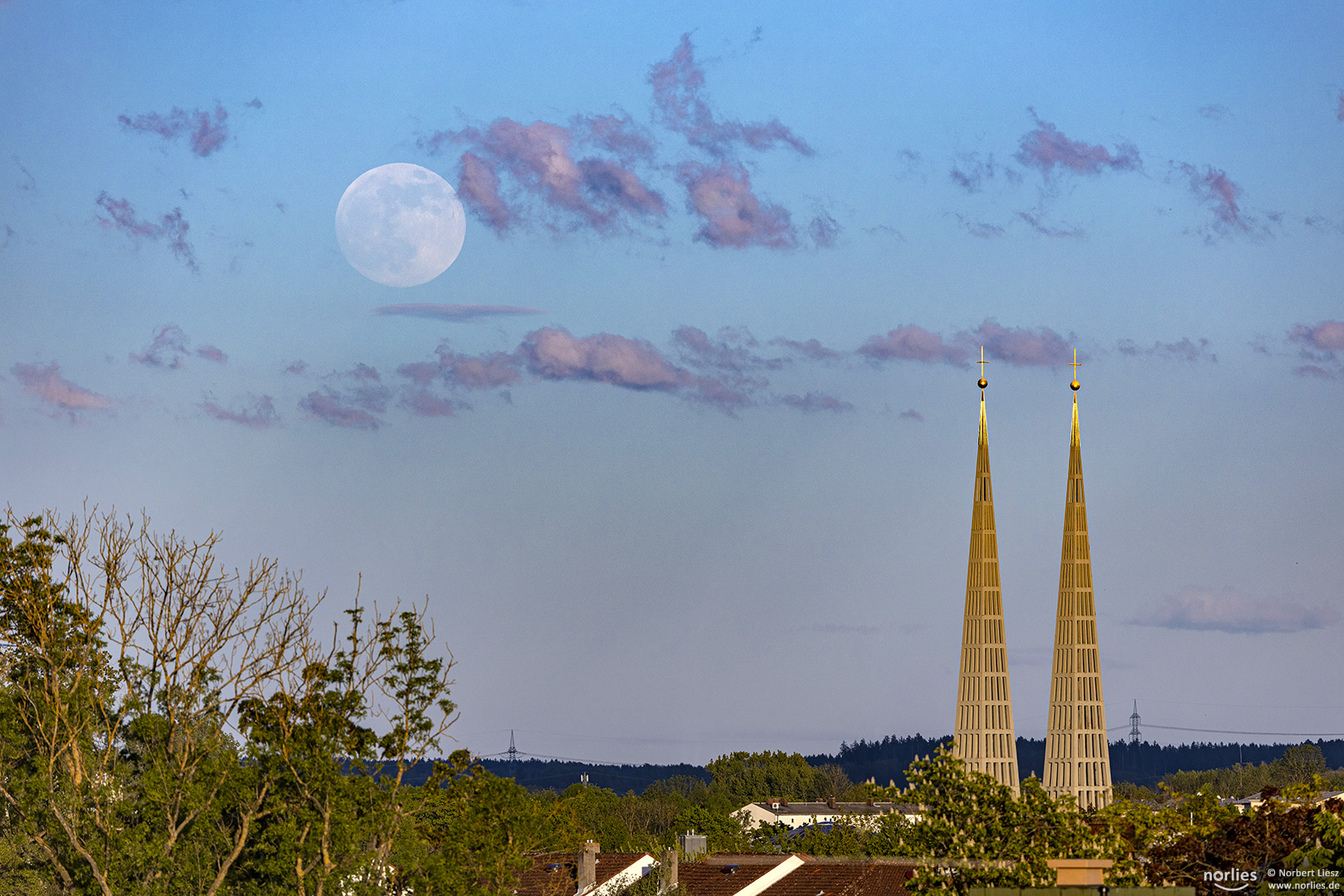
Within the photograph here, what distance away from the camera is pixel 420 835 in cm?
4491

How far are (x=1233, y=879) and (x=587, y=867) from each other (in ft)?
95.2

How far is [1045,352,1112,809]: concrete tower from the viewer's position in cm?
9694

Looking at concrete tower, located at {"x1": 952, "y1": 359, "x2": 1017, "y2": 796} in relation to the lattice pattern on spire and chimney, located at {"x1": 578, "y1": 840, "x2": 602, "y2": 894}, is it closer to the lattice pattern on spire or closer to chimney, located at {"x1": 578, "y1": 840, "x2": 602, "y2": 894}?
the lattice pattern on spire

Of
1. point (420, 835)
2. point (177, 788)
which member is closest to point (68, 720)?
point (177, 788)

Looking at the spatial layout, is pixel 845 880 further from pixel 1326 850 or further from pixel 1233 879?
pixel 1326 850

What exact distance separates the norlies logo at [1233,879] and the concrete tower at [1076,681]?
57901 mm

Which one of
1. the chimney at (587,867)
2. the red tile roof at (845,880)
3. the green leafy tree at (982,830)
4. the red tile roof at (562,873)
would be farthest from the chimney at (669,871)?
the green leafy tree at (982,830)

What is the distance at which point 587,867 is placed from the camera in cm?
6184

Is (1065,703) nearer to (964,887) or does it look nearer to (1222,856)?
(1222,856)

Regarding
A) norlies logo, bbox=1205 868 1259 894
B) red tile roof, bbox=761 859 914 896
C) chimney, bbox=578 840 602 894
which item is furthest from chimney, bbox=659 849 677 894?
norlies logo, bbox=1205 868 1259 894

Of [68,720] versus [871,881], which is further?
[871,881]

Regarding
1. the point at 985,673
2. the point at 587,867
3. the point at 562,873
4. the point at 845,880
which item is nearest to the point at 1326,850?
the point at 845,880

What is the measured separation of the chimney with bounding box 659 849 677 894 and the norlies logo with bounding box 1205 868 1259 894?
879 inches

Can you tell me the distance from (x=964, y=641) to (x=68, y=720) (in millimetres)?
69679
